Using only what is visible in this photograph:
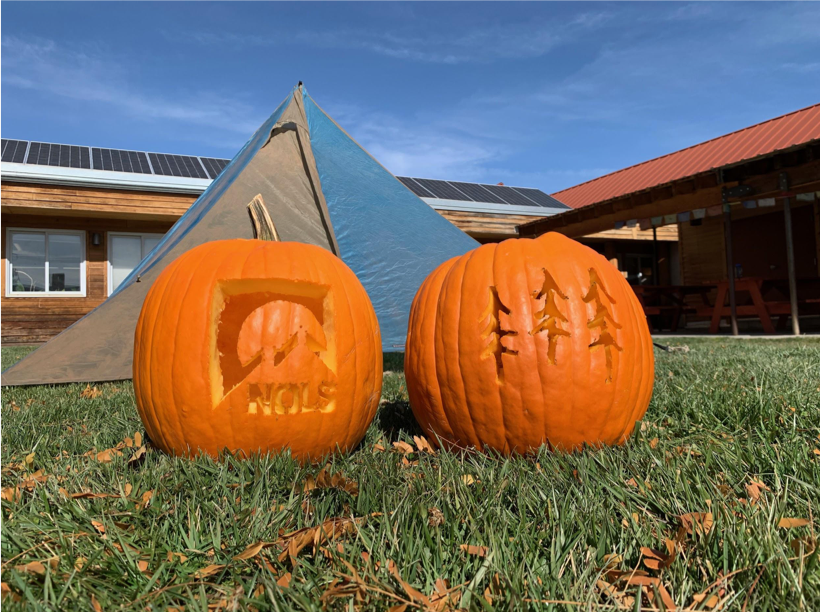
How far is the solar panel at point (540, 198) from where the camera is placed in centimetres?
1286

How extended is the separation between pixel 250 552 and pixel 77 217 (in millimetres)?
11288

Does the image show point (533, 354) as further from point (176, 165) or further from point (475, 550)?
point (176, 165)

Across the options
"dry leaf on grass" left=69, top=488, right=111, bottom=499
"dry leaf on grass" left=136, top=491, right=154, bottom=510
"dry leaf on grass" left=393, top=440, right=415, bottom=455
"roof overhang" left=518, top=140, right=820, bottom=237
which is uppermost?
"roof overhang" left=518, top=140, right=820, bottom=237

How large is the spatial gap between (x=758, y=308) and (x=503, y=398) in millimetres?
8525

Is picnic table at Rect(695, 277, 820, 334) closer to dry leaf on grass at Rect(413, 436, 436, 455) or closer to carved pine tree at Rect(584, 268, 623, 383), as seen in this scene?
carved pine tree at Rect(584, 268, 623, 383)

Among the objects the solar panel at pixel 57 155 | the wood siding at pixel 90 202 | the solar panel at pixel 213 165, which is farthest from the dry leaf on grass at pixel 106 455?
the solar panel at pixel 213 165

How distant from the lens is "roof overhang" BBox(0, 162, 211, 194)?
28.7 ft

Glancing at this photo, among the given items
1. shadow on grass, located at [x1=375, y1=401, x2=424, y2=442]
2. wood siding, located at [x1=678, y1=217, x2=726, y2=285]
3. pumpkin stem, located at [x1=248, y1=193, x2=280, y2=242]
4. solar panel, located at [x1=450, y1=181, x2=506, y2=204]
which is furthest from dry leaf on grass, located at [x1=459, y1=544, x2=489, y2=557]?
wood siding, located at [x1=678, y1=217, x2=726, y2=285]

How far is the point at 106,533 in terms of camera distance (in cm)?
114

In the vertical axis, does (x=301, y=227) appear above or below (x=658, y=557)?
above

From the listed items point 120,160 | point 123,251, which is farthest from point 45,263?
point 120,160

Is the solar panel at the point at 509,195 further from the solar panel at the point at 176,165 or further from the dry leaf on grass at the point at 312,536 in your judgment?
the dry leaf on grass at the point at 312,536

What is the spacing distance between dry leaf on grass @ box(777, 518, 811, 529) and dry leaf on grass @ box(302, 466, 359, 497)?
935 millimetres

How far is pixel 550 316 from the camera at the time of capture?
171 centimetres
